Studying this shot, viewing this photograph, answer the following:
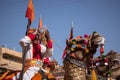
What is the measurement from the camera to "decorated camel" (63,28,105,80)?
626 centimetres

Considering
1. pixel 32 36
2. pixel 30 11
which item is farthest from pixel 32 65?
pixel 30 11

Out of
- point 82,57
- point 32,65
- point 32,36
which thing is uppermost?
point 32,36

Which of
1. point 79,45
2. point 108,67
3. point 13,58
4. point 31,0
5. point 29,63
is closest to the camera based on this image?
point 29,63

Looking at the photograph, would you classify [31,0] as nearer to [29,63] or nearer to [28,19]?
[28,19]

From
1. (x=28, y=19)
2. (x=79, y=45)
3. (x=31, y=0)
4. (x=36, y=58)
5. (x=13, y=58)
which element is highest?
(x=13, y=58)

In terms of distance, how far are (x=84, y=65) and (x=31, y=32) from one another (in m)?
1.48

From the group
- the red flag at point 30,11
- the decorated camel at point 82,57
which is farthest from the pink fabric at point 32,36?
the decorated camel at point 82,57

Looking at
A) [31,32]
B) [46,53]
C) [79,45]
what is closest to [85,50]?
[79,45]

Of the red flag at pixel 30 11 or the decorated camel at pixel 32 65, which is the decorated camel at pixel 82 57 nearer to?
the decorated camel at pixel 32 65

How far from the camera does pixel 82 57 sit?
20.9 feet

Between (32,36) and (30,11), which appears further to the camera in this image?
(30,11)

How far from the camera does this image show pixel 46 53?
20.0 ft

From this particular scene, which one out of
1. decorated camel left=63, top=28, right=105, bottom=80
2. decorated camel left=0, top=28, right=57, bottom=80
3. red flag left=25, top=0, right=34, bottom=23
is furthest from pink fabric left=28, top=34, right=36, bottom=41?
decorated camel left=63, top=28, right=105, bottom=80

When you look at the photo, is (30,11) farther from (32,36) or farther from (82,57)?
(82,57)
